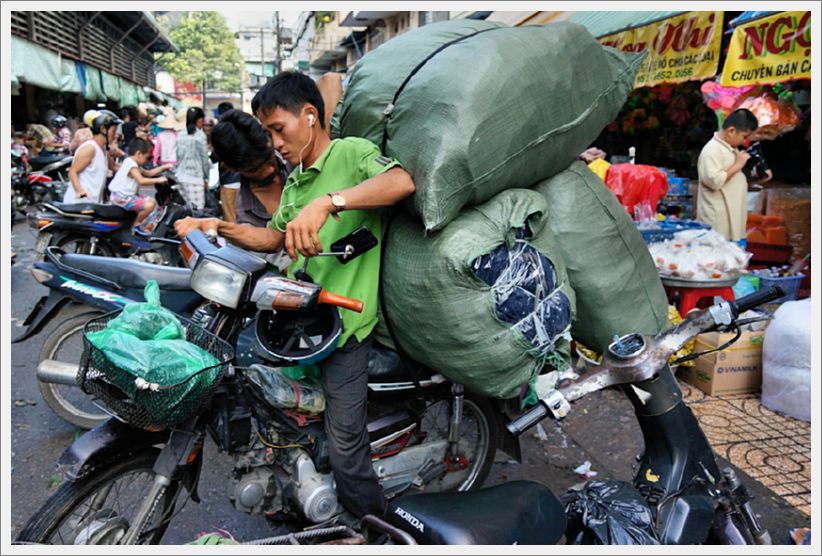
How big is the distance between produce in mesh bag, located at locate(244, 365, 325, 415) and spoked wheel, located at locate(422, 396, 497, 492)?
23.5 inches

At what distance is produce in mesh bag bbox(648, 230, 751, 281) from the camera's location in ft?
13.1

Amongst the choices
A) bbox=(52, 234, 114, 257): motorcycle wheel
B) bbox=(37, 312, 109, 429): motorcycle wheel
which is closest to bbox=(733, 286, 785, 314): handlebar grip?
bbox=(37, 312, 109, 429): motorcycle wheel

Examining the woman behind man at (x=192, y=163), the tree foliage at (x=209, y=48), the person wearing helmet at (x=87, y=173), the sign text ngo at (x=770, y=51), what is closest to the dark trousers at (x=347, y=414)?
the sign text ngo at (x=770, y=51)

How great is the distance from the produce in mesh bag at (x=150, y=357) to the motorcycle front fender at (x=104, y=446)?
0.97 feet

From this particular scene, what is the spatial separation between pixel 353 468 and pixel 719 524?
1.20 meters

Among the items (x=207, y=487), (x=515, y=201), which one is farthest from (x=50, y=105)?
(x=515, y=201)

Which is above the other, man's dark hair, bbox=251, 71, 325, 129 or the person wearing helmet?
man's dark hair, bbox=251, 71, 325, 129

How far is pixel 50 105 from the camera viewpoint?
54.3 feet

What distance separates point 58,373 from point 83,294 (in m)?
1.46

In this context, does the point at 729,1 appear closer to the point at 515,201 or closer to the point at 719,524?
the point at 515,201

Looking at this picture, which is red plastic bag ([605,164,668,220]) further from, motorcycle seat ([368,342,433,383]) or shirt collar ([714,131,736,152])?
motorcycle seat ([368,342,433,383])

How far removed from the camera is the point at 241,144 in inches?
108

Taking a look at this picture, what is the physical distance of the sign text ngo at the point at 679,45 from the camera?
5.28 metres

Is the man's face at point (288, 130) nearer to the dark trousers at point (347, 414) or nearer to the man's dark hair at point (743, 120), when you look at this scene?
the dark trousers at point (347, 414)
